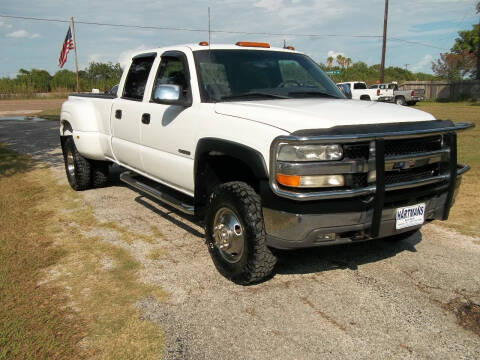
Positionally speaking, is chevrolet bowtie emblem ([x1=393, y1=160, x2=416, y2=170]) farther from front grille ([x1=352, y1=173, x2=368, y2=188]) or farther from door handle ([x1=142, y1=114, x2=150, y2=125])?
door handle ([x1=142, y1=114, x2=150, y2=125])

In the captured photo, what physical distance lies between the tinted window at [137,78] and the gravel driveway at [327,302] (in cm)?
172

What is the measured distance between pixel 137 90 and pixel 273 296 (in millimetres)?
3096

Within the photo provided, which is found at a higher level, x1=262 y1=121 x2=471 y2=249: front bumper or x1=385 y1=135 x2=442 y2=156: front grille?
x1=385 y1=135 x2=442 y2=156: front grille

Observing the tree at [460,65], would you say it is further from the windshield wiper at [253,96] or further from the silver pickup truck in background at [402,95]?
the windshield wiper at [253,96]

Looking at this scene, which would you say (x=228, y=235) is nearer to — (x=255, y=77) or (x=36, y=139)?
(x=255, y=77)

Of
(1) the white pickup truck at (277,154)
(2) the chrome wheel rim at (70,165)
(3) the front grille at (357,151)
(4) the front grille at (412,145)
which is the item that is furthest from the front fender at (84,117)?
(4) the front grille at (412,145)

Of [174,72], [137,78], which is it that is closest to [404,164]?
[174,72]

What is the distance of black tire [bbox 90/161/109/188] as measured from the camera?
6929mm

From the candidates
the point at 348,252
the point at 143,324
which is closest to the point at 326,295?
the point at 348,252

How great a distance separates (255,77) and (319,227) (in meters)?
1.90

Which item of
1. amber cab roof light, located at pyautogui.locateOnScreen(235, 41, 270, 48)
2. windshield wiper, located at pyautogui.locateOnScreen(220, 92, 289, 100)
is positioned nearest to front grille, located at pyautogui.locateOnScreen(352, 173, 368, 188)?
windshield wiper, located at pyautogui.locateOnScreen(220, 92, 289, 100)

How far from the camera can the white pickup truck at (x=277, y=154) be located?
3027mm

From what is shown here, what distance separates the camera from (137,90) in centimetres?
536

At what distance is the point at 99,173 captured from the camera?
22.9ft
